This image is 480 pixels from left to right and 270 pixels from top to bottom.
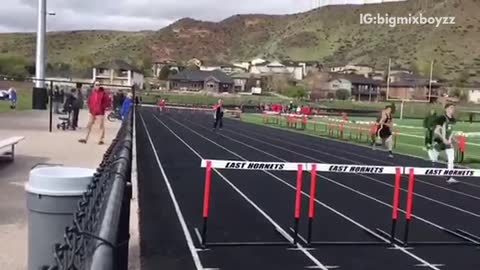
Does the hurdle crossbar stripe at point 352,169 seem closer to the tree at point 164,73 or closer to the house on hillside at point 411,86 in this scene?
the house on hillside at point 411,86

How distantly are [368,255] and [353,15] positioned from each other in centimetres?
17679

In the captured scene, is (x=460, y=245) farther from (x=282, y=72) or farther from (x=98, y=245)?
(x=282, y=72)

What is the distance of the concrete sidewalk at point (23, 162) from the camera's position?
8.03m

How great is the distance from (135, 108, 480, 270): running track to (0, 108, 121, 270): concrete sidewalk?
1304 millimetres

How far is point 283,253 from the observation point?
906cm

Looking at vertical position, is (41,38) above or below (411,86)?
→ above

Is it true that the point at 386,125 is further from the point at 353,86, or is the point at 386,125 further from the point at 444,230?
the point at 353,86

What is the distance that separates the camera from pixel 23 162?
54.1ft

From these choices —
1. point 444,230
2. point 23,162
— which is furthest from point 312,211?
point 23,162

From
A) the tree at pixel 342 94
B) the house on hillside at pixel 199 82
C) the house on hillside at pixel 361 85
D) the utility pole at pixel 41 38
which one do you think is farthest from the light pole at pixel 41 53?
the house on hillside at pixel 199 82

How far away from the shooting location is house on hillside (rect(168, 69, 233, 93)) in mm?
163500

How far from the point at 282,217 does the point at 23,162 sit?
23.1 ft

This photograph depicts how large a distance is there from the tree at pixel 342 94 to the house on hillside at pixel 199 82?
27.3m

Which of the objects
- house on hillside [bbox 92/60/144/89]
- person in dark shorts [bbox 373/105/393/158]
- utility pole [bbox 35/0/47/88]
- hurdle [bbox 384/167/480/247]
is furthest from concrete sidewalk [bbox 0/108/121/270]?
house on hillside [bbox 92/60/144/89]
